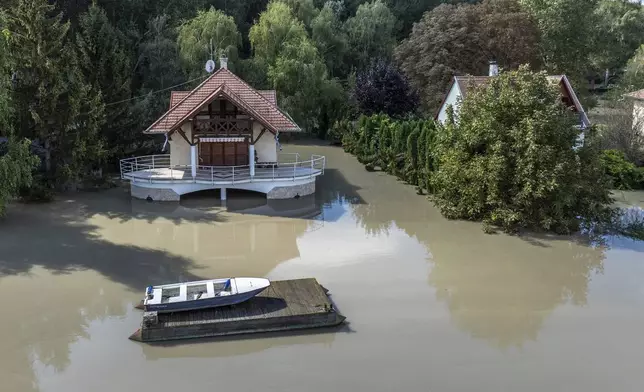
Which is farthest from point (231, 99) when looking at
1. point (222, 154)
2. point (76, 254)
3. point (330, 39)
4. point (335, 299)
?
point (330, 39)

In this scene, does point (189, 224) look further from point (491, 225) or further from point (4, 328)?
point (491, 225)

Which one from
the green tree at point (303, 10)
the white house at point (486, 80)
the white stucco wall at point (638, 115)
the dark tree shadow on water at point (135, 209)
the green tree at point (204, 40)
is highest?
the green tree at point (303, 10)

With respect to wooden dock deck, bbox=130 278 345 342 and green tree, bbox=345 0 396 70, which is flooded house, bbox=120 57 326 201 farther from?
green tree, bbox=345 0 396 70

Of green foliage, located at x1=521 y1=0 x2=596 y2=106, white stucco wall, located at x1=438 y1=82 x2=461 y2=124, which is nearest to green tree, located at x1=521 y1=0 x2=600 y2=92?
green foliage, located at x1=521 y1=0 x2=596 y2=106

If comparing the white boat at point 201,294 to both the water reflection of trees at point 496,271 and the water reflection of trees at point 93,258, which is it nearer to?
the water reflection of trees at point 93,258

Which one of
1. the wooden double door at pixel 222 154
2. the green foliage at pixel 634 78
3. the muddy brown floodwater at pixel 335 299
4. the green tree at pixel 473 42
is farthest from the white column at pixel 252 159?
the green foliage at pixel 634 78
